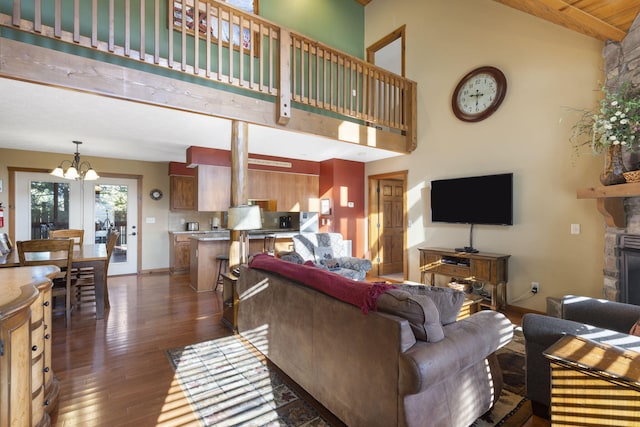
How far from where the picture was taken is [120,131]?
407 cm

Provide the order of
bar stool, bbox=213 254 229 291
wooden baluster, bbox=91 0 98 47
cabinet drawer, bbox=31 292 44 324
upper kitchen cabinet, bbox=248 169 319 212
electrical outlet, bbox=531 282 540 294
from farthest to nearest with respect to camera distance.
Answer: upper kitchen cabinet, bbox=248 169 319 212, bar stool, bbox=213 254 229 291, electrical outlet, bbox=531 282 540 294, wooden baluster, bbox=91 0 98 47, cabinet drawer, bbox=31 292 44 324

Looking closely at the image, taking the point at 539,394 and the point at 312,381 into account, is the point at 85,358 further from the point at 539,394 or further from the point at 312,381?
the point at 539,394

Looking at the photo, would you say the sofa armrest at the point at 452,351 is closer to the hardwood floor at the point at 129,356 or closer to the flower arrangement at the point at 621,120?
the hardwood floor at the point at 129,356

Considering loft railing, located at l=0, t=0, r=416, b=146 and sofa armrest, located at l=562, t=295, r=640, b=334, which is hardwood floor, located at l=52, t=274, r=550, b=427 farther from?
loft railing, located at l=0, t=0, r=416, b=146

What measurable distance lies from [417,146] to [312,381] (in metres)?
4.37

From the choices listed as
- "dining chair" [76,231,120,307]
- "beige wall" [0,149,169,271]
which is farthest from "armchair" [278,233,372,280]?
"beige wall" [0,149,169,271]

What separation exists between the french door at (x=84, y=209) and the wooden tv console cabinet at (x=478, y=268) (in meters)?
5.75

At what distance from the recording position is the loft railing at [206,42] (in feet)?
8.70

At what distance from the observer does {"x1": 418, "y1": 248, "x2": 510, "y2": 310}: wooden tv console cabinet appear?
3875 mm

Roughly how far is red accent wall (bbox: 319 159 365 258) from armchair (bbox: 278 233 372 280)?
1.04 metres

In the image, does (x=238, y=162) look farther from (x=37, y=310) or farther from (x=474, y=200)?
(x=474, y=200)

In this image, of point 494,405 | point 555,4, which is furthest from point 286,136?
point 494,405

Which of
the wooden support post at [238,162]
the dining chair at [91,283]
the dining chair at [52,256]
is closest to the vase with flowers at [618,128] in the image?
the wooden support post at [238,162]

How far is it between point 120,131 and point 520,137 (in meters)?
5.35
